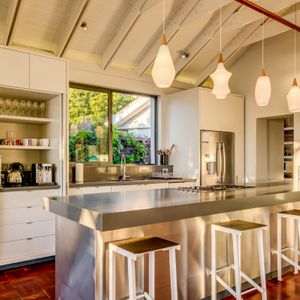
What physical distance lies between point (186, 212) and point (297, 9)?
3.93m

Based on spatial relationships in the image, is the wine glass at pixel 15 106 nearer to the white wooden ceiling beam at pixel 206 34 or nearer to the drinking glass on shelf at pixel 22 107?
the drinking glass on shelf at pixel 22 107

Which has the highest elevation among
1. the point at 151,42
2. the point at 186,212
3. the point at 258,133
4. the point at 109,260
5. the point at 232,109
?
the point at 151,42

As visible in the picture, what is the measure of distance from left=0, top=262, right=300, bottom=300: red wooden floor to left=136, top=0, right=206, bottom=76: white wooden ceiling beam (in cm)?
346

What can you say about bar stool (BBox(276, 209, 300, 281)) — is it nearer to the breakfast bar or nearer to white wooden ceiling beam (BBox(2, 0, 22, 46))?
the breakfast bar

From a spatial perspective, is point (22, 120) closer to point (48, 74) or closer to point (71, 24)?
point (48, 74)

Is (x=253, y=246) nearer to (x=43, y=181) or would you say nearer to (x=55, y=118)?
(x=43, y=181)

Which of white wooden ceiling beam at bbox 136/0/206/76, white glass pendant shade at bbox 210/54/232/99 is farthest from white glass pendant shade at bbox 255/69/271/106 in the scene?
white wooden ceiling beam at bbox 136/0/206/76

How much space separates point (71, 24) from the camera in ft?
13.6

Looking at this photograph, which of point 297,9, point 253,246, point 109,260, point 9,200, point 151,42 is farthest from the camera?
point 151,42

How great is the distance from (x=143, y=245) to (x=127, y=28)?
332 cm

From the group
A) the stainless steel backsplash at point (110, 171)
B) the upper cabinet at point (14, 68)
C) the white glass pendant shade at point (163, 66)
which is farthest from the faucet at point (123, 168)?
the white glass pendant shade at point (163, 66)

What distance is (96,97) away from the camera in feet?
17.5

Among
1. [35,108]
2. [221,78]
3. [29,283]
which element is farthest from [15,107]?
[221,78]

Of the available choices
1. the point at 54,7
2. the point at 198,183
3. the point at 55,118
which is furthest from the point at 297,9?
the point at 55,118
